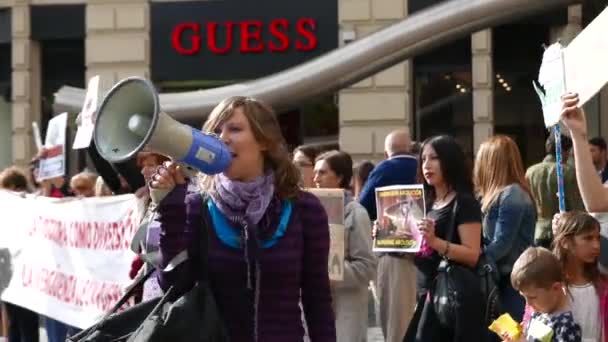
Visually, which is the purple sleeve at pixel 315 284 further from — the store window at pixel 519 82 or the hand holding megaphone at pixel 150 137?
the store window at pixel 519 82

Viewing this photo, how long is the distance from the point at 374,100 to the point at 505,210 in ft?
36.1

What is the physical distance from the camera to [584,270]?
18.4ft

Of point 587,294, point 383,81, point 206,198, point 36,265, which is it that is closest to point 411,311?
point 587,294

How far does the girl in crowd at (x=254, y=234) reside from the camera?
13.7 feet

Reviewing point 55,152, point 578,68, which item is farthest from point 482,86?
point 578,68

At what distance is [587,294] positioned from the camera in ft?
18.0

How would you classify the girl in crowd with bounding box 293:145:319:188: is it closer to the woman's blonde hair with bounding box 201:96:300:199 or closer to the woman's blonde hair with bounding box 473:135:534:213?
the woman's blonde hair with bounding box 473:135:534:213

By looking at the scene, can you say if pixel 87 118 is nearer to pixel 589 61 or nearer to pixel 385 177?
pixel 385 177

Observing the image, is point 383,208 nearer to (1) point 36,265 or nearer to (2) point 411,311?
(2) point 411,311

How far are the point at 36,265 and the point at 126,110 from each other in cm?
693

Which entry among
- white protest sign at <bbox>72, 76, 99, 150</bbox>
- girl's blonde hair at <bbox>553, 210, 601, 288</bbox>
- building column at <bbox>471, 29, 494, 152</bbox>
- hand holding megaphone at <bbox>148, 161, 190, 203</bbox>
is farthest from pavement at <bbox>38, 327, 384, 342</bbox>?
building column at <bbox>471, 29, 494, 152</bbox>

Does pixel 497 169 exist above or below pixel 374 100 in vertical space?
below

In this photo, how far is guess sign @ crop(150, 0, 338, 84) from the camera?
1819 cm

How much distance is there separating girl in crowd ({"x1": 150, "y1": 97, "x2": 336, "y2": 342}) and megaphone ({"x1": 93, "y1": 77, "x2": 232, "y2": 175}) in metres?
0.16
